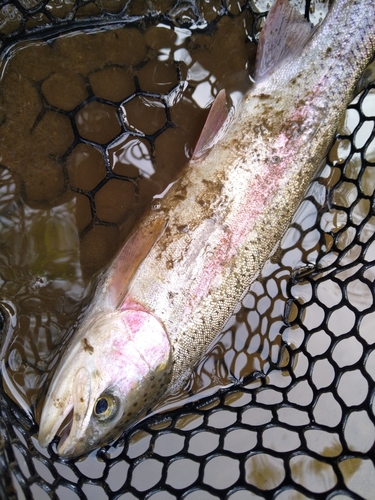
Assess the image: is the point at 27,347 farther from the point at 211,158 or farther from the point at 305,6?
the point at 305,6

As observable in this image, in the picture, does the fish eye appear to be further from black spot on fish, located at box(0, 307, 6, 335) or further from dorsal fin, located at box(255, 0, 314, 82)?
dorsal fin, located at box(255, 0, 314, 82)

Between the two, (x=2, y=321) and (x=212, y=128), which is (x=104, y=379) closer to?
(x=2, y=321)

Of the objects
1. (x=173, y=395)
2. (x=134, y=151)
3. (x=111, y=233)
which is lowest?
(x=173, y=395)

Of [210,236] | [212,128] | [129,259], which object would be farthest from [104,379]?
[212,128]

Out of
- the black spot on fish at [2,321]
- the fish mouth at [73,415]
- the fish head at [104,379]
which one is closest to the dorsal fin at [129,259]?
the fish head at [104,379]

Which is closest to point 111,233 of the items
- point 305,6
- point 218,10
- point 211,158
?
point 211,158

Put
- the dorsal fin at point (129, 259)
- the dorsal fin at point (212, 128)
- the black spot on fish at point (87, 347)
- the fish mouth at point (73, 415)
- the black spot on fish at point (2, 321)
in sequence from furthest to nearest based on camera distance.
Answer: the dorsal fin at point (212, 128) → the black spot on fish at point (2, 321) → the dorsal fin at point (129, 259) → the black spot on fish at point (87, 347) → the fish mouth at point (73, 415)

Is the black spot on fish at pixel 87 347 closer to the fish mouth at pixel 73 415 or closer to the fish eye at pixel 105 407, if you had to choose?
the fish mouth at pixel 73 415

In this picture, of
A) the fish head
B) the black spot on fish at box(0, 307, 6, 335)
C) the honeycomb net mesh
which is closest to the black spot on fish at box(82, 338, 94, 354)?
the fish head
